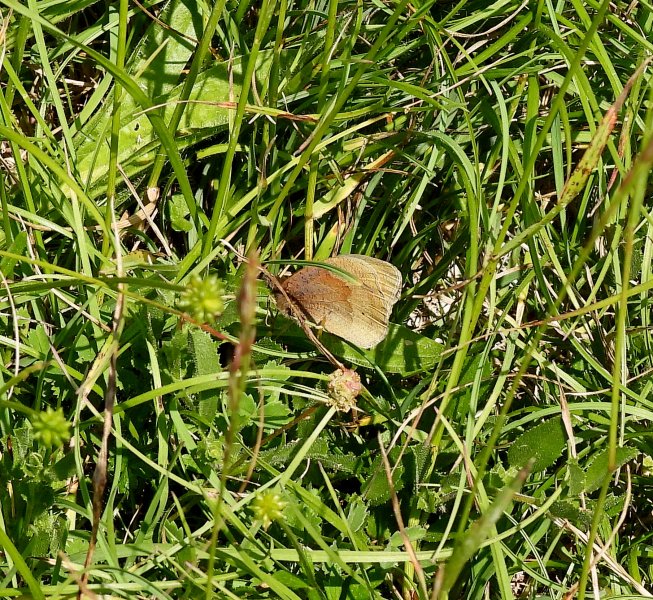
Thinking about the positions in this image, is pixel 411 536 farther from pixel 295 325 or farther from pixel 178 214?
pixel 178 214

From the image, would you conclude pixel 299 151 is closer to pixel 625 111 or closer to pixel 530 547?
pixel 625 111

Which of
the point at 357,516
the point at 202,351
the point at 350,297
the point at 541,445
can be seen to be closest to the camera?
the point at 202,351

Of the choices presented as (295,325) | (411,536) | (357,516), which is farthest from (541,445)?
(295,325)

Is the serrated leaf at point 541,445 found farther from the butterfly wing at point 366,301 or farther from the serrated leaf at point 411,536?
the butterfly wing at point 366,301

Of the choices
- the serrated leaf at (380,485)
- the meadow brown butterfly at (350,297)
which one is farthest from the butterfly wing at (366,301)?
the serrated leaf at (380,485)

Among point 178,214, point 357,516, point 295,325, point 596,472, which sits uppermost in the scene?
point 178,214

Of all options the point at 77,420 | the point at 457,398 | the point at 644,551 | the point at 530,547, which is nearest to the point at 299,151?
the point at 457,398
